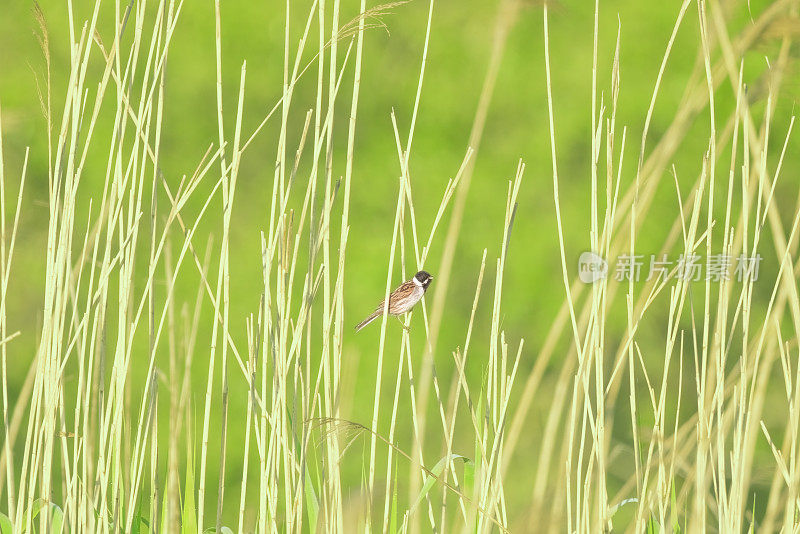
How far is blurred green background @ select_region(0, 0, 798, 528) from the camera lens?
8.89 ft

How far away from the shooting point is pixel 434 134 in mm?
2783

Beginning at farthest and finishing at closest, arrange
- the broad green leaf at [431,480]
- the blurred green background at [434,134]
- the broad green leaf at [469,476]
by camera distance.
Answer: the blurred green background at [434,134], the broad green leaf at [469,476], the broad green leaf at [431,480]

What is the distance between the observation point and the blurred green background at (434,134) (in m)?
2.71

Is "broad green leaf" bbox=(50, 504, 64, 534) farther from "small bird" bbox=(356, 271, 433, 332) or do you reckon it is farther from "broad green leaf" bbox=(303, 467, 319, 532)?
"small bird" bbox=(356, 271, 433, 332)

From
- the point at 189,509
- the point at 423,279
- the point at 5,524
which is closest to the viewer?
the point at 189,509

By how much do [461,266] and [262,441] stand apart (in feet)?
5.67

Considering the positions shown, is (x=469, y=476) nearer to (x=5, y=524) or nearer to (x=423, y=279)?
(x=5, y=524)

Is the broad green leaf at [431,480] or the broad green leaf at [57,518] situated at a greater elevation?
the broad green leaf at [431,480]

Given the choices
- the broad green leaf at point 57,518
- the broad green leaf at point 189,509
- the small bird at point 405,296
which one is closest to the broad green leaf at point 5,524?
the broad green leaf at point 57,518

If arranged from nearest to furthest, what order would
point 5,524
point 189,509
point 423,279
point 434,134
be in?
point 189,509
point 5,524
point 423,279
point 434,134

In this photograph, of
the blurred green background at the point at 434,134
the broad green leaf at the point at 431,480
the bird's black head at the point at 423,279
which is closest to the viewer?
the broad green leaf at the point at 431,480

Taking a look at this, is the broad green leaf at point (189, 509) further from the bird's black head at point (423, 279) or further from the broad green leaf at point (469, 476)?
the bird's black head at point (423, 279)

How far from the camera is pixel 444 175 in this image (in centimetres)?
275

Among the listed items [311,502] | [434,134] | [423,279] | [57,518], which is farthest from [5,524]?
[434,134]
